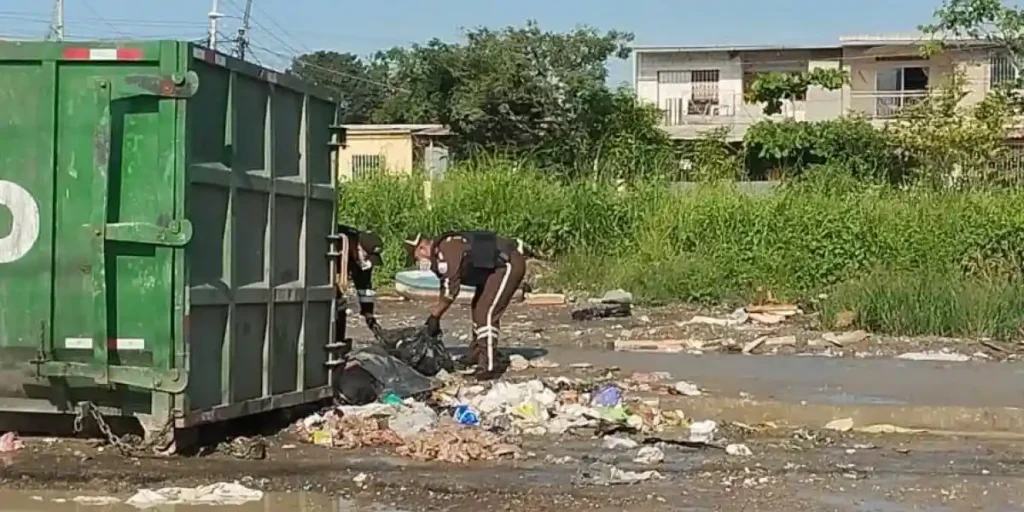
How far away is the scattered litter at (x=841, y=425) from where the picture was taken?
1106cm

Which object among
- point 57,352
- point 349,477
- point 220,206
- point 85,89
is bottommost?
point 349,477

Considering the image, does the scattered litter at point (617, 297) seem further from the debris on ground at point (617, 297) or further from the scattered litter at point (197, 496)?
the scattered litter at point (197, 496)

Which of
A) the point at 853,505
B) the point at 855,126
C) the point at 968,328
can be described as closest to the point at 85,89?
the point at 853,505

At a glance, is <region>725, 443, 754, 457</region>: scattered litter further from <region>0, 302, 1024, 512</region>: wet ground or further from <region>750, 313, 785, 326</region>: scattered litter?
<region>750, 313, 785, 326</region>: scattered litter

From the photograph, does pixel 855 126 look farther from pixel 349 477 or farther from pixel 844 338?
pixel 349 477

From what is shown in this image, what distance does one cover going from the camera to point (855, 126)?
3850 cm

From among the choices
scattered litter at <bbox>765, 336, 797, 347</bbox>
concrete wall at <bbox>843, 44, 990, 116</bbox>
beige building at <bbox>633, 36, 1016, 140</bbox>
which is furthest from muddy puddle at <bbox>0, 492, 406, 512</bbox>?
concrete wall at <bbox>843, 44, 990, 116</bbox>

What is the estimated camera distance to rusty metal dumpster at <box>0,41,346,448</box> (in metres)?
8.15

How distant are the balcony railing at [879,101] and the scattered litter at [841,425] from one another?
3465 cm

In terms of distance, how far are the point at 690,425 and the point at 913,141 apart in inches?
989

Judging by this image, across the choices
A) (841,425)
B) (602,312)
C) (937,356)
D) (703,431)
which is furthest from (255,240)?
(602,312)

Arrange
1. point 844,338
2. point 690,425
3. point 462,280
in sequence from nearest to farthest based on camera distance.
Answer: point 690,425, point 462,280, point 844,338

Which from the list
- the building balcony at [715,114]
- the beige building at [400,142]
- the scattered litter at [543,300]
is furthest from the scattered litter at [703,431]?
the building balcony at [715,114]

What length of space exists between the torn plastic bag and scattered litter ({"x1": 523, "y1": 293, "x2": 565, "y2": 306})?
9930 millimetres
